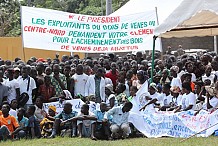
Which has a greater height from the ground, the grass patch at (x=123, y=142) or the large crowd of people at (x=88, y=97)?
the large crowd of people at (x=88, y=97)

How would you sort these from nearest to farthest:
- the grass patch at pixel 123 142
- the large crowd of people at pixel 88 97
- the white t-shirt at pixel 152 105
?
the grass patch at pixel 123 142 → the large crowd of people at pixel 88 97 → the white t-shirt at pixel 152 105

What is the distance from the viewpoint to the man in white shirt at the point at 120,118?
1040 centimetres

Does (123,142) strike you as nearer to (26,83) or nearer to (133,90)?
(133,90)

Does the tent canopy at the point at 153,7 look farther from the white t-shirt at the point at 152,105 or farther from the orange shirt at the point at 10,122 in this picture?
the orange shirt at the point at 10,122

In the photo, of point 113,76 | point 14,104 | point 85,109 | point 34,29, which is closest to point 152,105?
point 85,109

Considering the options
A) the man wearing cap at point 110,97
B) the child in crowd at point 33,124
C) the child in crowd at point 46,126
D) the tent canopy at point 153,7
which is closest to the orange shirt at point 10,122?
the child in crowd at point 33,124

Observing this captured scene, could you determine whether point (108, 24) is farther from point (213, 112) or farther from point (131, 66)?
point (213, 112)

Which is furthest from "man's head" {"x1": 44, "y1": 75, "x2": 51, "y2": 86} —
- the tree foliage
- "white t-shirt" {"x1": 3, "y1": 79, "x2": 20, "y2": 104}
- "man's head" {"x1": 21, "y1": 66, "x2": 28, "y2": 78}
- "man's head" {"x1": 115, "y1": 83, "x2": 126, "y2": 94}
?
the tree foliage

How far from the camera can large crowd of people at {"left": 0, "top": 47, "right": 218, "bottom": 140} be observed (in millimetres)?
10477

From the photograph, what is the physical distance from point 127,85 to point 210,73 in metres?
1.93

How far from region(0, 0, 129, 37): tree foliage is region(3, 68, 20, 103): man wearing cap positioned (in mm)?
25510

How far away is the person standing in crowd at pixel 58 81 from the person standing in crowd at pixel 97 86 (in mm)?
Result: 556

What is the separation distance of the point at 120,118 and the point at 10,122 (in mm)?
2224

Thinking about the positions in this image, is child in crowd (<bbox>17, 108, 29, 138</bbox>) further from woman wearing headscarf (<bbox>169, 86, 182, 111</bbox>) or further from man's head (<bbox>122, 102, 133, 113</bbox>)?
woman wearing headscarf (<bbox>169, 86, 182, 111</bbox>)
